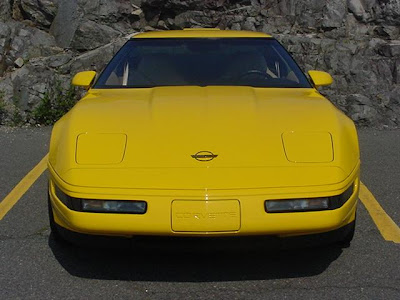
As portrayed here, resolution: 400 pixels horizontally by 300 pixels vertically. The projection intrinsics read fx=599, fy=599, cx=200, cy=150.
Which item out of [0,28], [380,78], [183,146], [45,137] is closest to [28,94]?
[45,137]

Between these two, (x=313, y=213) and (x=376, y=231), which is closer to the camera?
(x=313, y=213)

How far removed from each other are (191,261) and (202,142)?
73cm

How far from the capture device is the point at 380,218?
4410 millimetres

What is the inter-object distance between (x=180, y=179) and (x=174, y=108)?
2.32 feet

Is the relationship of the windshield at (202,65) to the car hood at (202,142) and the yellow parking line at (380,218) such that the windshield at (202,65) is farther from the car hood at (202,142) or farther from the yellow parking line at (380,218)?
the yellow parking line at (380,218)

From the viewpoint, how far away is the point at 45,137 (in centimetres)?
739

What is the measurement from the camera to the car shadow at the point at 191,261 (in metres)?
3.14

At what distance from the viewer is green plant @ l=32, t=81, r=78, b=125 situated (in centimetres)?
823

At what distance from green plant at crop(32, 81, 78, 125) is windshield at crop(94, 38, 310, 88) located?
3625 mm

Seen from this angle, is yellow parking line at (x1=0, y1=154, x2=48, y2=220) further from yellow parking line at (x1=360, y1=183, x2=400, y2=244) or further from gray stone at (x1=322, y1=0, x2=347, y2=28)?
gray stone at (x1=322, y1=0, x2=347, y2=28)

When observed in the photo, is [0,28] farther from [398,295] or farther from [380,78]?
[398,295]

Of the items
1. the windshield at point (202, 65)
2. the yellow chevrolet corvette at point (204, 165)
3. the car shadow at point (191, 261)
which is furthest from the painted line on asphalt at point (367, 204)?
the windshield at point (202, 65)

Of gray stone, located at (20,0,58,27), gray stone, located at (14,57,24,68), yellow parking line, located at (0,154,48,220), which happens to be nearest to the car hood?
yellow parking line, located at (0,154,48,220)

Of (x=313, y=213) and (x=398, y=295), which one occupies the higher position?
(x=313, y=213)
